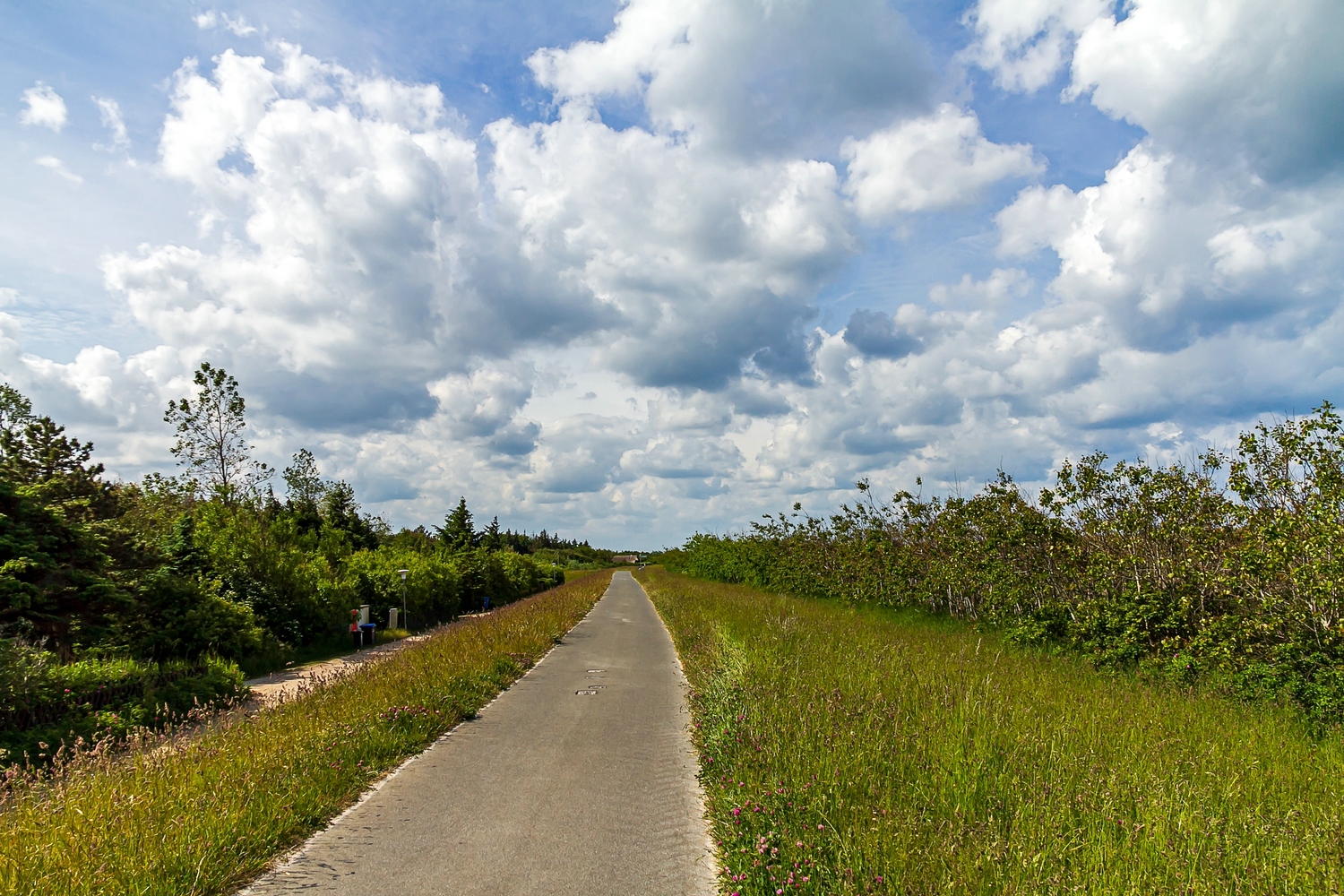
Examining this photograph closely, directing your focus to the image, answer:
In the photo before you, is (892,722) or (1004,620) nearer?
(892,722)

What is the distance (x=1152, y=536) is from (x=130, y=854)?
523 inches

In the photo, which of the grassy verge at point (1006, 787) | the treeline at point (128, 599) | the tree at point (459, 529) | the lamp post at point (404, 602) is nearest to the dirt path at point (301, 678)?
the treeline at point (128, 599)

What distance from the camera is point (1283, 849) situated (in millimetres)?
3936

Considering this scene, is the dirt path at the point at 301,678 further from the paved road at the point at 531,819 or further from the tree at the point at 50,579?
the paved road at the point at 531,819

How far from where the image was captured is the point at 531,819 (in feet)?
17.5

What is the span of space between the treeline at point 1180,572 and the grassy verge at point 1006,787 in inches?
39.0

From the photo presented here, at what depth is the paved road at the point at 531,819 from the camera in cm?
430

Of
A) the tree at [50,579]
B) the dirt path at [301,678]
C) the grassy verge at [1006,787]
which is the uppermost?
the tree at [50,579]

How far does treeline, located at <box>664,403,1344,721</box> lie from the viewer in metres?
7.99

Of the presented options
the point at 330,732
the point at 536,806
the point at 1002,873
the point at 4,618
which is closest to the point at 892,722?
the point at 1002,873

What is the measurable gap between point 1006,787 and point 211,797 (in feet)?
19.7

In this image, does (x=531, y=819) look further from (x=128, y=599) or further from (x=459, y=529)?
(x=459, y=529)

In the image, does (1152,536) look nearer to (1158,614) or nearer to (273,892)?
(1158,614)

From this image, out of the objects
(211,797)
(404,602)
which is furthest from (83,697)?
(404,602)
